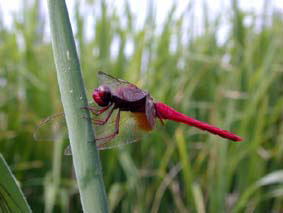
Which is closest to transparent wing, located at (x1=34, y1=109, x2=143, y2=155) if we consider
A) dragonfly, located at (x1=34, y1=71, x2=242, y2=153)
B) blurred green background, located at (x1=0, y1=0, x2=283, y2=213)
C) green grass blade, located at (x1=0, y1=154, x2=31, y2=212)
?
dragonfly, located at (x1=34, y1=71, x2=242, y2=153)

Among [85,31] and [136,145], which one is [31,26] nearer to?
[85,31]

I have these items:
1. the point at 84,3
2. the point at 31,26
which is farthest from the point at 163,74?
the point at 31,26

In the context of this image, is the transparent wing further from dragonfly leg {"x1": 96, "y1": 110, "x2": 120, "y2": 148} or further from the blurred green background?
the blurred green background

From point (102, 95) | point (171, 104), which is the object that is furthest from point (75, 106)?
point (171, 104)

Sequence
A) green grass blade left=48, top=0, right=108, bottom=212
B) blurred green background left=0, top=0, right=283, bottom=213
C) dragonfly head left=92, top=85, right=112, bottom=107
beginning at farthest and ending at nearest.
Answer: blurred green background left=0, top=0, right=283, bottom=213 < dragonfly head left=92, top=85, right=112, bottom=107 < green grass blade left=48, top=0, right=108, bottom=212

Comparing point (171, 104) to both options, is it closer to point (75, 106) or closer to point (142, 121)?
point (142, 121)

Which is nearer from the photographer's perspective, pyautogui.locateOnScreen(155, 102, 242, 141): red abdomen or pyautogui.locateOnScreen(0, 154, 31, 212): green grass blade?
pyautogui.locateOnScreen(0, 154, 31, 212): green grass blade

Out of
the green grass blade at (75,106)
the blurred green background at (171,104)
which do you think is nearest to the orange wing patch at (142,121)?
the green grass blade at (75,106)

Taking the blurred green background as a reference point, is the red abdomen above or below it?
above
